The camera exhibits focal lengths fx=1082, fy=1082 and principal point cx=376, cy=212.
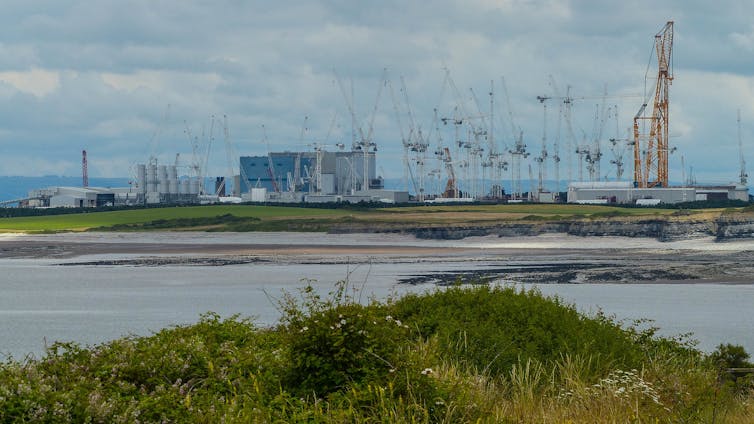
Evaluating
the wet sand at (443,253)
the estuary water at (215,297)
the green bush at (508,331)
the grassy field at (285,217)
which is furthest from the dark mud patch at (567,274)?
the grassy field at (285,217)

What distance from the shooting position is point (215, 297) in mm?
56531

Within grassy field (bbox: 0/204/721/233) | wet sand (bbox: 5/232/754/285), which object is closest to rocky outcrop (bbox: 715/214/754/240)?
wet sand (bbox: 5/232/754/285)

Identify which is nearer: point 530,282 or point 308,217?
point 530,282

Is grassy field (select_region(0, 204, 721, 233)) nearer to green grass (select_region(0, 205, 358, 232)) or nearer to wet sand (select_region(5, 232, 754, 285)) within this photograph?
green grass (select_region(0, 205, 358, 232))

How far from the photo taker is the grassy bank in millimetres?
12289

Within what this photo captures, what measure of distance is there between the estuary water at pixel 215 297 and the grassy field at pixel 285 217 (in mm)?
58031

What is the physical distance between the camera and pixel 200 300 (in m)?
55.0

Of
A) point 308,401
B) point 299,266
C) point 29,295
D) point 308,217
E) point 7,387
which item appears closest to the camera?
point 7,387

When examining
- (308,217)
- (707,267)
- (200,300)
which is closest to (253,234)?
(308,217)

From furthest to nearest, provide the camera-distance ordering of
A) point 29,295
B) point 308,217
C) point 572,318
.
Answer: point 308,217, point 29,295, point 572,318

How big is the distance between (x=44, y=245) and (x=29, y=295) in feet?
182

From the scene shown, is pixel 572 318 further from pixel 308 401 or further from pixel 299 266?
pixel 299 266

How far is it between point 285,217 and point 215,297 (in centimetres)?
10266

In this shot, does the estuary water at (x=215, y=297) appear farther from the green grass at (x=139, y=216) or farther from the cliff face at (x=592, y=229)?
the green grass at (x=139, y=216)
